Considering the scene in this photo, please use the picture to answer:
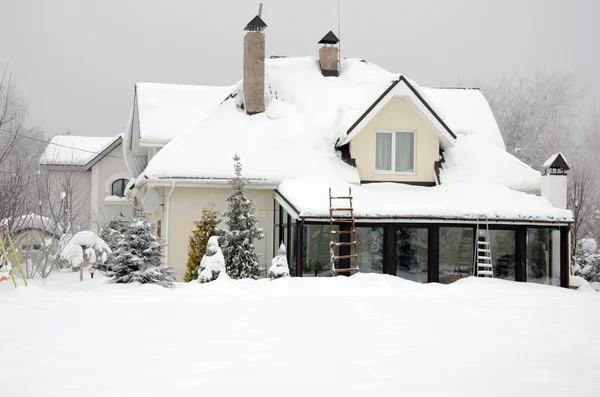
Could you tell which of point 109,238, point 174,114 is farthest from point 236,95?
point 109,238

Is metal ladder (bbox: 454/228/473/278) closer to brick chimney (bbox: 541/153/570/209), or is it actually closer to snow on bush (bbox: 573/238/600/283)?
brick chimney (bbox: 541/153/570/209)

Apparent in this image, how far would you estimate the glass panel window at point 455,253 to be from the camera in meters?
18.8

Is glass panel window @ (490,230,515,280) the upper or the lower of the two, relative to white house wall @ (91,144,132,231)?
lower

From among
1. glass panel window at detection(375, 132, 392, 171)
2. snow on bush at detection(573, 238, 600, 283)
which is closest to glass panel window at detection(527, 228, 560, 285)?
glass panel window at detection(375, 132, 392, 171)

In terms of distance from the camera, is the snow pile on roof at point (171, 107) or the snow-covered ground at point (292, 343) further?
the snow pile on roof at point (171, 107)

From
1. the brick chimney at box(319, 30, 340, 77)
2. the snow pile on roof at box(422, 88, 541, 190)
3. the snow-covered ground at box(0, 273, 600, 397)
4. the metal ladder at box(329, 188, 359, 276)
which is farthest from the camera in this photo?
the brick chimney at box(319, 30, 340, 77)

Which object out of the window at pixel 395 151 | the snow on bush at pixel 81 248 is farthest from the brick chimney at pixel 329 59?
the snow on bush at pixel 81 248

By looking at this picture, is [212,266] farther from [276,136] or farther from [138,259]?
[276,136]

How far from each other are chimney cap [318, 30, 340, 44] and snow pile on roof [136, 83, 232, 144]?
3.84 meters

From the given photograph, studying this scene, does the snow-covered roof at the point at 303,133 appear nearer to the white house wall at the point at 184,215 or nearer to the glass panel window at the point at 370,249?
the white house wall at the point at 184,215

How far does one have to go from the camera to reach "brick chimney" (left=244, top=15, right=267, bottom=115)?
74.5 feet

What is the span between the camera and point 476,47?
282 ft

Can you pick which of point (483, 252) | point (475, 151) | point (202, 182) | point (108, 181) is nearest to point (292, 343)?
point (483, 252)

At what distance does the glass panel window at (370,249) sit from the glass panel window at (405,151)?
3.40m
